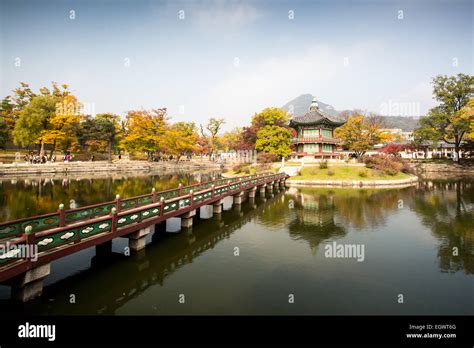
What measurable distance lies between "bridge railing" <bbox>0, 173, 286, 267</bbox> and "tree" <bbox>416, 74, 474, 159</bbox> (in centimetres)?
6746

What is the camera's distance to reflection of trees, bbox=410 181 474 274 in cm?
1230

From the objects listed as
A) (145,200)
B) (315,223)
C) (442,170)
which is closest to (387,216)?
(315,223)

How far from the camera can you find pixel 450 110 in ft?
199

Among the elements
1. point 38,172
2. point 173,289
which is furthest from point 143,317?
point 38,172

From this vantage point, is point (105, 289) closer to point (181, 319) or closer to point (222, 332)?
point (181, 319)

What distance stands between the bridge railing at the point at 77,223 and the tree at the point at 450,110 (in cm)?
6746

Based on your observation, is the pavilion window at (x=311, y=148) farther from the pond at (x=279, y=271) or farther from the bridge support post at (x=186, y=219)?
the bridge support post at (x=186, y=219)

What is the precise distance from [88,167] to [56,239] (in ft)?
173

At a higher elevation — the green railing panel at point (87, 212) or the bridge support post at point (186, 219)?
the green railing panel at point (87, 212)

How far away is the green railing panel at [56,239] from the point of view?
8.29 m

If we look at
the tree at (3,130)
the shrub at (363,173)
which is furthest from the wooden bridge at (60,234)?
the tree at (3,130)

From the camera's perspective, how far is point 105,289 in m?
9.37

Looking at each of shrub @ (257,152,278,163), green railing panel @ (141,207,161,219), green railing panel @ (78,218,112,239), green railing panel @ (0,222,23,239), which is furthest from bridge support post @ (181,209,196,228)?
shrub @ (257,152,278,163)

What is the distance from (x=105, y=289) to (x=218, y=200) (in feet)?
43.1
